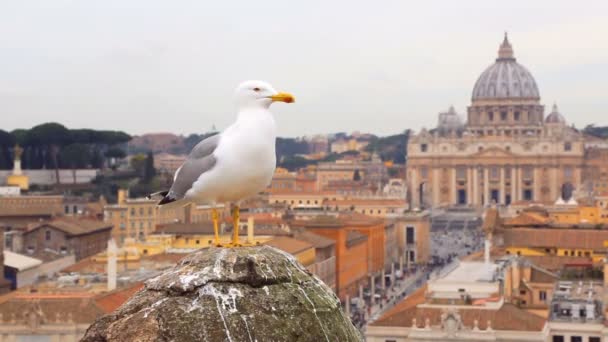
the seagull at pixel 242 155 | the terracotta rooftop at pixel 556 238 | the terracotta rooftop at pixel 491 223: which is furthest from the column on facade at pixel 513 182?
the seagull at pixel 242 155

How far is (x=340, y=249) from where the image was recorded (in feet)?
186

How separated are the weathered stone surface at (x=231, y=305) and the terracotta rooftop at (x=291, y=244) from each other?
127 ft

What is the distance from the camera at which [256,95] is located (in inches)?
243

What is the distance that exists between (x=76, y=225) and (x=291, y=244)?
12461 mm

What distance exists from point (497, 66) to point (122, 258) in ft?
329

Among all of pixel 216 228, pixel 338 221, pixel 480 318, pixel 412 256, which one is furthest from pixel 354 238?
pixel 216 228

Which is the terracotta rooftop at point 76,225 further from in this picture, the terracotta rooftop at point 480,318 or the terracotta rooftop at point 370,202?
the terracotta rooftop at point 370,202

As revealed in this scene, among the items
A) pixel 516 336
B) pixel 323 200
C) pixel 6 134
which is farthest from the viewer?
pixel 323 200

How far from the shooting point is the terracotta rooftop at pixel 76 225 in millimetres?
53875

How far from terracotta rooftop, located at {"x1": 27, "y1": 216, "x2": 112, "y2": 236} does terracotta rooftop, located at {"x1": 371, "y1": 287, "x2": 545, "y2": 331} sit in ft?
82.3

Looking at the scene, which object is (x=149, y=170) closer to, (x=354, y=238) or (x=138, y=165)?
(x=138, y=165)

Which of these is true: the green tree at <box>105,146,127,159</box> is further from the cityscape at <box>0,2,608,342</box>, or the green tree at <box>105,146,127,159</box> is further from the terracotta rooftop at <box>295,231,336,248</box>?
the terracotta rooftop at <box>295,231,336,248</box>

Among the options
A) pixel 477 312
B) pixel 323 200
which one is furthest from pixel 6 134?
pixel 477 312

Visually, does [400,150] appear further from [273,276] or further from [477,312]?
[273,276]
